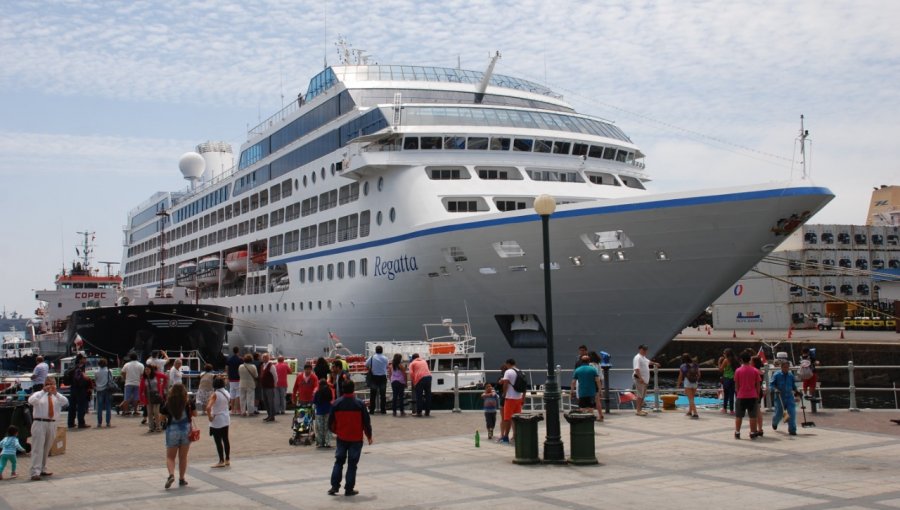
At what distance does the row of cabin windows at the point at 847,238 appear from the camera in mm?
66875

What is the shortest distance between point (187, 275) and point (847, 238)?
168ft

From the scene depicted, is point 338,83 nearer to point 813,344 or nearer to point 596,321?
point 596,321

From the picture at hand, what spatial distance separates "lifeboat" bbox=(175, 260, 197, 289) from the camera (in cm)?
4867

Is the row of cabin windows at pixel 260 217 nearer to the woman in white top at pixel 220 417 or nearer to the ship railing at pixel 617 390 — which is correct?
the ship railing at pixel 617 390

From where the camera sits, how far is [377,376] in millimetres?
17688

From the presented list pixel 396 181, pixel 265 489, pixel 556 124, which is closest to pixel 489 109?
pixel 556 124

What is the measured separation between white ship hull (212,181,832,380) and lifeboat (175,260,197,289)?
75.1 ft

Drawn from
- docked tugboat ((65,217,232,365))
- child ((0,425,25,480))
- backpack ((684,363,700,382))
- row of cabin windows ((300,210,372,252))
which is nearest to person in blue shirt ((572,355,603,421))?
backpack ((684,363,700,382))

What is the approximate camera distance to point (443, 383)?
2300cm

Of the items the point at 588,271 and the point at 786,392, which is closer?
the point at 786,392

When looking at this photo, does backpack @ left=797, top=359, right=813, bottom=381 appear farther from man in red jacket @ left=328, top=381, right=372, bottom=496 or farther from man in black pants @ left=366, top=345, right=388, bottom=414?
man in red jacket @ left=328, top=381, right=372, bottom=496

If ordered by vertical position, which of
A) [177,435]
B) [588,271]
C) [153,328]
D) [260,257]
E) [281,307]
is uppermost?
[260,257]

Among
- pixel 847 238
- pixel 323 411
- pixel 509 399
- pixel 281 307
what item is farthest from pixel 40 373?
pixel 847 238

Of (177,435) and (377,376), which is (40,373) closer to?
(377,376)
